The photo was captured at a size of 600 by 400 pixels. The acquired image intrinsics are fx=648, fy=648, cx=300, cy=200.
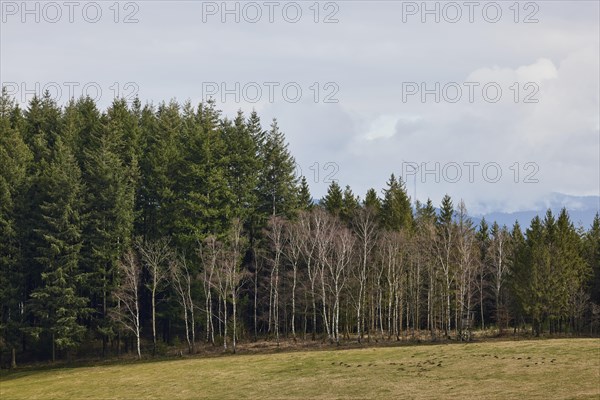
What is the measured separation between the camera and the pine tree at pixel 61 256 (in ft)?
215

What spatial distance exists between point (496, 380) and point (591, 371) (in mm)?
5934

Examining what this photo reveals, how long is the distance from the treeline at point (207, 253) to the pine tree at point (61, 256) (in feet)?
0.65

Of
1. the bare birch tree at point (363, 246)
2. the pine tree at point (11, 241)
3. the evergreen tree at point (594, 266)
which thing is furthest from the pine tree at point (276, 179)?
the evergreen tree at point (594, 266)

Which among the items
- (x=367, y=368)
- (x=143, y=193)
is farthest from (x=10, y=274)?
(x=367, y=368)

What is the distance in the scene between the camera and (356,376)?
147ft

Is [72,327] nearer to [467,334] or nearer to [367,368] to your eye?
[367,368]

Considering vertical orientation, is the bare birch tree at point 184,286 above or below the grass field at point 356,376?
above

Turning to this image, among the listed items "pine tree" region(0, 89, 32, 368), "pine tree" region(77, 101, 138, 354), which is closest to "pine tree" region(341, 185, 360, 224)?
"pine tree" region(77, 101, 138, 354)

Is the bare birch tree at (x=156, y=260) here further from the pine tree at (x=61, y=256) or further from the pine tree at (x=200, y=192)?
the pine tree at (x=61, y=256)

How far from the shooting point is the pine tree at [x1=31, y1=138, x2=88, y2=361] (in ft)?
215

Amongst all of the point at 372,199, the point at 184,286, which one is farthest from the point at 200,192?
the point at 372,199

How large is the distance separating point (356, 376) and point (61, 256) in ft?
123

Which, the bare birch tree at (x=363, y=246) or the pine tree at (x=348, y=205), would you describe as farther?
the pine tree at (x=348, y=205)

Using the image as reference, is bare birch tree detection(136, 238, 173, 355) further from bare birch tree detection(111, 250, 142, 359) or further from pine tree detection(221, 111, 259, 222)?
pine tree detection(221, 111, 259, 222)
